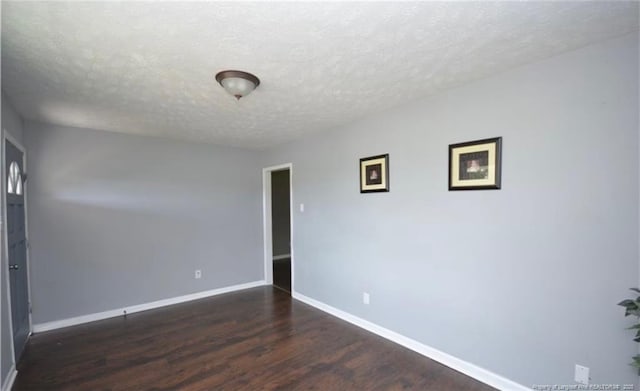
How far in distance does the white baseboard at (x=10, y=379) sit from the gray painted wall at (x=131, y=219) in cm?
101

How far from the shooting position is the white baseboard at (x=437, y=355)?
2104 mm

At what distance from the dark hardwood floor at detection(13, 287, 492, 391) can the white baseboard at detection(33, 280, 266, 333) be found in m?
0.10

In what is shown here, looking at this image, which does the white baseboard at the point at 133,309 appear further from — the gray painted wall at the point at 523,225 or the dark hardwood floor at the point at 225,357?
the gray painted wall at the point at 523,225

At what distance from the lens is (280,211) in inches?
283

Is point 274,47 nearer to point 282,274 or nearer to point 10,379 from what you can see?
point 10,379

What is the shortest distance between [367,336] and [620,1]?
10.2ft

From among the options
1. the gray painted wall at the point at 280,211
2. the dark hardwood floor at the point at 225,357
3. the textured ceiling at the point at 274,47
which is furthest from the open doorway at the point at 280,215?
the textured ceiling at the point at 274,47

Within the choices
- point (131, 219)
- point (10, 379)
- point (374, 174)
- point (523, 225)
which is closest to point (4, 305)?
point (10, 379)

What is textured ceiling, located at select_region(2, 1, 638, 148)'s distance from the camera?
54.0 inches

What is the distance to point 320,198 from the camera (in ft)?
12.4

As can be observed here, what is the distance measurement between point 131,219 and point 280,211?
380 cm

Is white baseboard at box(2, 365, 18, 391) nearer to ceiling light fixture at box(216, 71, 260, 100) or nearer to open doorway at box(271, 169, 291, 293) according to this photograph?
ceiling light fixture at box(216, 71, 260, 100)

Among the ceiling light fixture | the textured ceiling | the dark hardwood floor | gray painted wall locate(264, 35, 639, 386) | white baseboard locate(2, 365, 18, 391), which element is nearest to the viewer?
the textured ceiling

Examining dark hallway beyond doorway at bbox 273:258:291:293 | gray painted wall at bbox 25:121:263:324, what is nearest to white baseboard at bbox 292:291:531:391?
dark hallway beyond doorway at bbox 273:258:291:293
